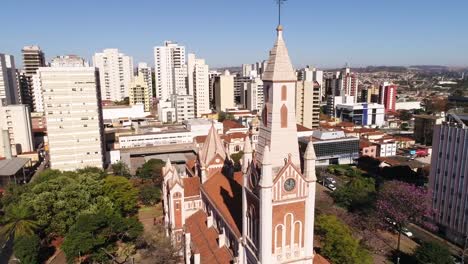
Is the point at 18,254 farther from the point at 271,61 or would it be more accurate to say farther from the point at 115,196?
the point at 271,61

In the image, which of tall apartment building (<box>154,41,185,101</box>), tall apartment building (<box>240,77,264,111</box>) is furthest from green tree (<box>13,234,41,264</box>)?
tall apartment building (<box>154,41,185,101</box>)

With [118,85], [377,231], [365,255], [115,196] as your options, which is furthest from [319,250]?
[118,85]

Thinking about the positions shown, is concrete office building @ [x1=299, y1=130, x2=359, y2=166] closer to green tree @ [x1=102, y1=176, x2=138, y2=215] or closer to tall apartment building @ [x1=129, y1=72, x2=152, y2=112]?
green tree @ [x1=102, y1=176, x2=138, y2=215]

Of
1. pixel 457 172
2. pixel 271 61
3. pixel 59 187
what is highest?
pixel 271 61

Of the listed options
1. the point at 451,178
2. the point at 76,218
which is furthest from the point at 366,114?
the point at 76,218

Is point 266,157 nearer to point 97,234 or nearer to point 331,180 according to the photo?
point 97,234

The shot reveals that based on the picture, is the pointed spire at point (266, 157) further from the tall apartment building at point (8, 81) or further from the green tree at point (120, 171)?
the tall apartment building at point (8, 81)

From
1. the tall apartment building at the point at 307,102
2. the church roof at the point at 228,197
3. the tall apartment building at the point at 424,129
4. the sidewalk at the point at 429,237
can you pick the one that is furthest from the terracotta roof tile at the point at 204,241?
the tall apartment building at the point at 424,129

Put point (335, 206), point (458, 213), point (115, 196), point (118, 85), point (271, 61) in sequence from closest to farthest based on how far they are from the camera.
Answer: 1. point (271, 61)
2. point (458, 213)
3. point (115, 196)
4. point (335, 206)
5. point (118, 85)
